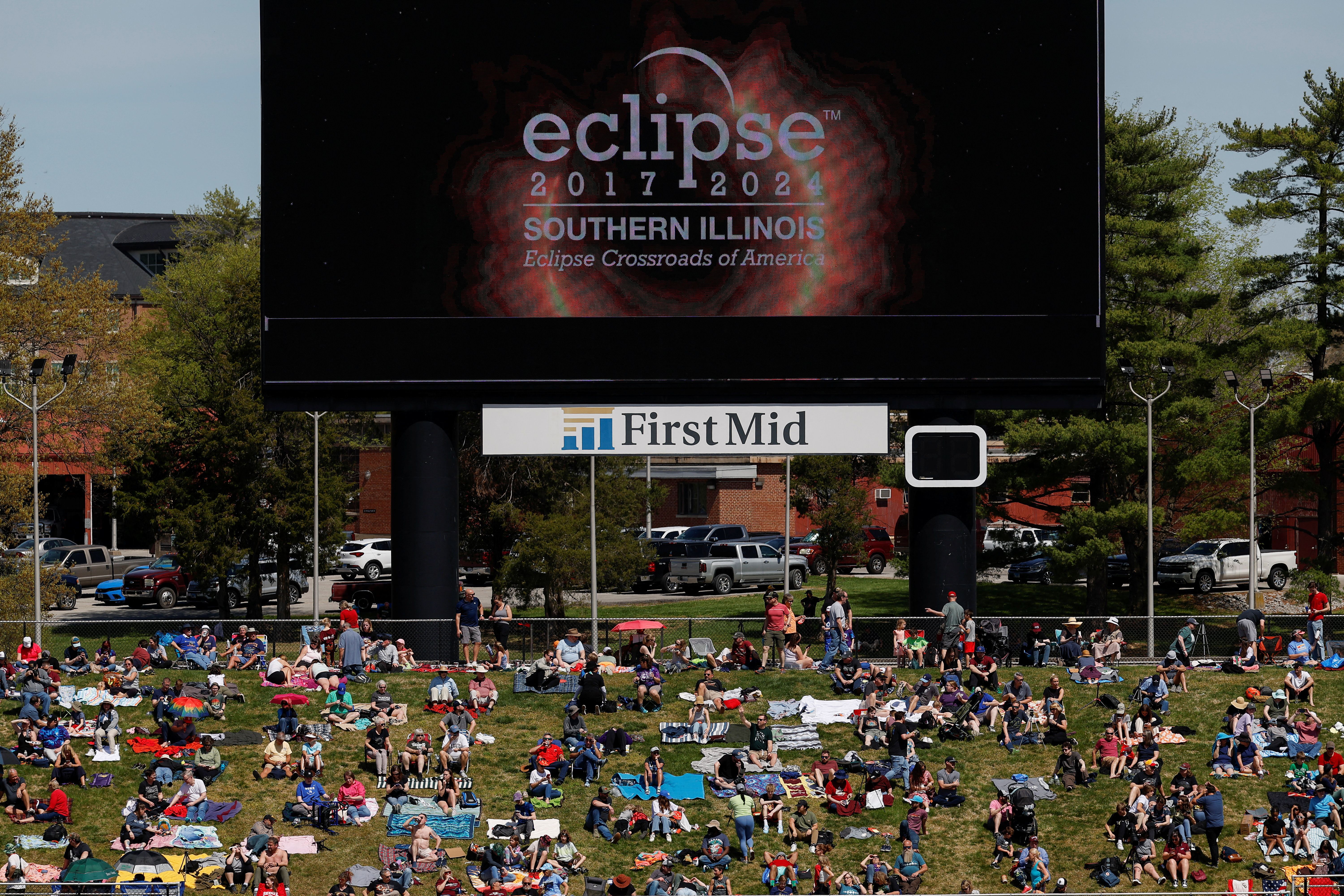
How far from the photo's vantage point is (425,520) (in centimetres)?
2862

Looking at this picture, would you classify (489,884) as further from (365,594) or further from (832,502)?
(832,502)

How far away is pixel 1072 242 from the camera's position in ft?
90.0

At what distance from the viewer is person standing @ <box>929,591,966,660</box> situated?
27.1 m

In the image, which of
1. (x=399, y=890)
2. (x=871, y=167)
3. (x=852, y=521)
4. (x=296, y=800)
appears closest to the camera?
(x=399, y=890)

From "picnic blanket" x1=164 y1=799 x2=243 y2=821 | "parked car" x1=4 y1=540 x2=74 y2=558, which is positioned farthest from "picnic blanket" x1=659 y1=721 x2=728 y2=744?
"parked car" x1=4 y1=540 x2=74 y2=558

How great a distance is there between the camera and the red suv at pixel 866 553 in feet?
173

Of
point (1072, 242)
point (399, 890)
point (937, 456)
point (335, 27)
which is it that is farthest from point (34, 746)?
point (1072, 242)

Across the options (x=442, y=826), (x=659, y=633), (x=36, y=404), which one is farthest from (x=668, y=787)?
(x=36, y=404)

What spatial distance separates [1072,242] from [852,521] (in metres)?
19.4

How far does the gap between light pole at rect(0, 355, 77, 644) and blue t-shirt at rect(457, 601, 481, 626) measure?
8.15m

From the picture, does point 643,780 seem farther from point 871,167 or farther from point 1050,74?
point 1050,74

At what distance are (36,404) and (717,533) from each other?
25795 mm

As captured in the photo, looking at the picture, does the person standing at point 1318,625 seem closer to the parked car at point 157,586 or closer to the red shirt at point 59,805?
the red shirt at point 59,805

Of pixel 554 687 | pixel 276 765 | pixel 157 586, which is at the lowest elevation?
pixel 276 765
